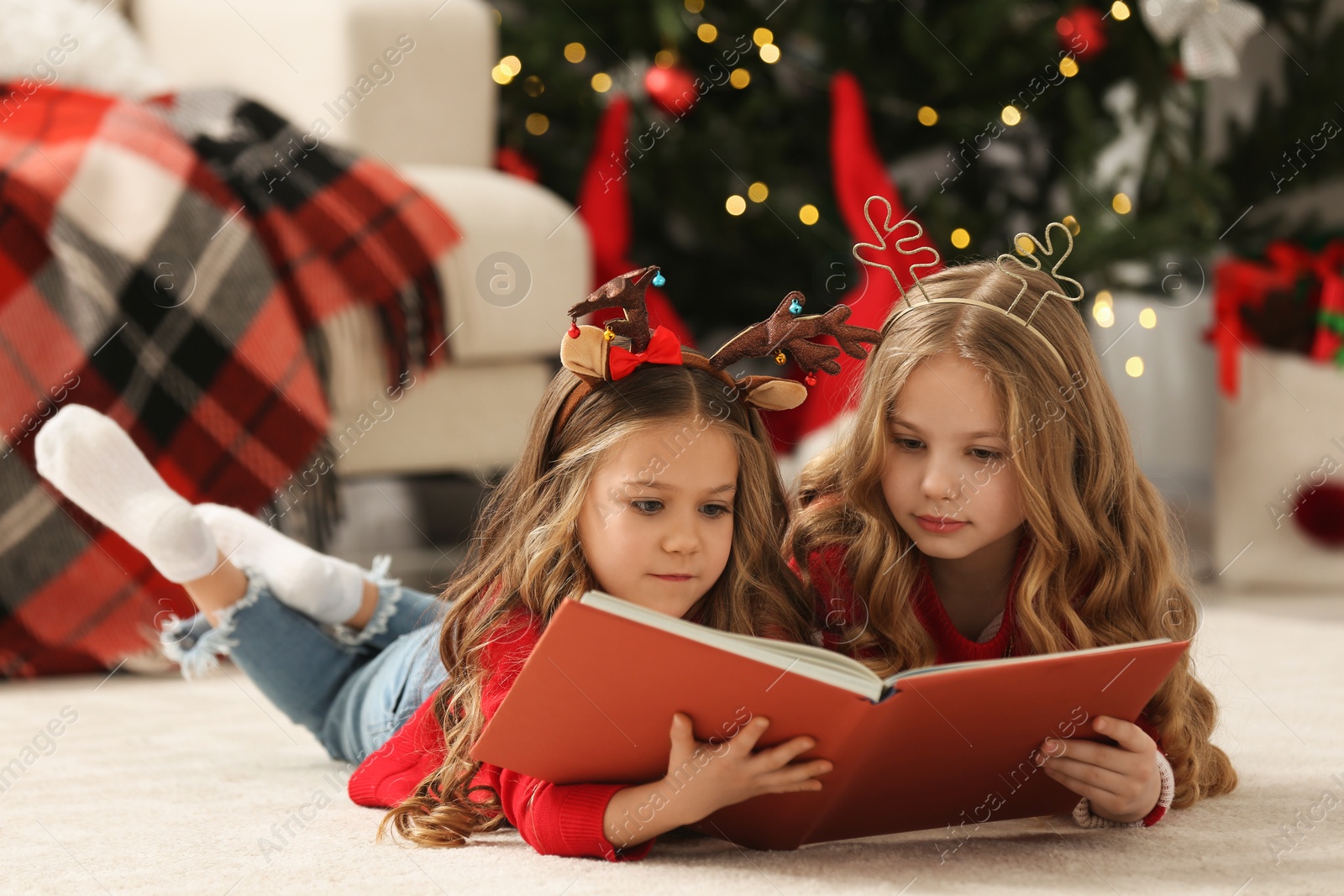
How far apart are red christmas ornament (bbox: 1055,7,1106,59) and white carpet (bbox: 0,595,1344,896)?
3.93 feet

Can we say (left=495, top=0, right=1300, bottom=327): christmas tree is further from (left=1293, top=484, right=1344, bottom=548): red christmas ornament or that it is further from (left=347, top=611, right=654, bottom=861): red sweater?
(left=347, top=611, right=654, bottom=861): red sweater

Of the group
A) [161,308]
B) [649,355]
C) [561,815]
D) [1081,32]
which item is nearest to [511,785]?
[561,815]

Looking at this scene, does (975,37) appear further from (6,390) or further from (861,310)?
(6,390)

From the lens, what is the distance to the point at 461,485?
2631 millimetres

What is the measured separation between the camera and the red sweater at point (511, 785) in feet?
2.56

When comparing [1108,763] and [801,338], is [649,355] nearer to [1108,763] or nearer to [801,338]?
[801,338]

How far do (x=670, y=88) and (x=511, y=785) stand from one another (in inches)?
57.6

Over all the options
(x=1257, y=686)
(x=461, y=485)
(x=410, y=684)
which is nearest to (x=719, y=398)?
(x=410, y=684)

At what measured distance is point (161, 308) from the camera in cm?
142

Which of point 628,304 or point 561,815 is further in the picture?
point 628,304

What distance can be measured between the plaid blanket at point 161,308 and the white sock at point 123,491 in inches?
9.4

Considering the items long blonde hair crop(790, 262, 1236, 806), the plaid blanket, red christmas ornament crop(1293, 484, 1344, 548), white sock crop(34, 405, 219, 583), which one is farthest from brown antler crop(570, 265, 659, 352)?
red christmas ornament crop(1293, 484, 1344, 548)

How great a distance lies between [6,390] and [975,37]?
4.82 feet

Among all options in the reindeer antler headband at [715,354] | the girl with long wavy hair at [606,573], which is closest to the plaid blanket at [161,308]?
the girl with long wavy hair at [606,573]
